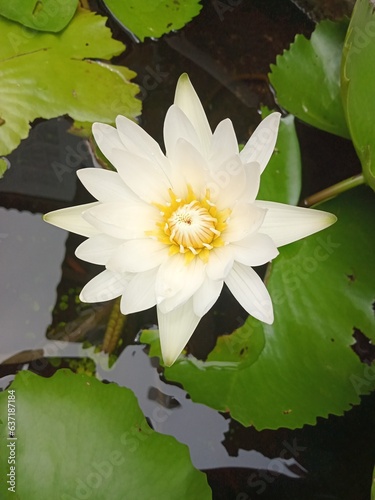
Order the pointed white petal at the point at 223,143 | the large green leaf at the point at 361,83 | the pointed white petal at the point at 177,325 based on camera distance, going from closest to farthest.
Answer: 1. the pointed white petal at the point at 223,143
2. the pointed white petal at the point at 177,325
3. the large green leaf at the point at 361,83

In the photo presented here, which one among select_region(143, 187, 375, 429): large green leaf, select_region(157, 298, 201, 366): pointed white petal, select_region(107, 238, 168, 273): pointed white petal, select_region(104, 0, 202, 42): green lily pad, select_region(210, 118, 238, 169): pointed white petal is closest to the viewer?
select_region(210, 118, 238, 169): pointed white petal

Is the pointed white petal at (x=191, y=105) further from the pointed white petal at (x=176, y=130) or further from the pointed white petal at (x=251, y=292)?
the pointed white petal at (x=251, y=292)

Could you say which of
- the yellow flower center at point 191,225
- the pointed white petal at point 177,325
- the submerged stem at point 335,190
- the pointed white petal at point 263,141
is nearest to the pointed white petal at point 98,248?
the yellow flower center at point 191,225

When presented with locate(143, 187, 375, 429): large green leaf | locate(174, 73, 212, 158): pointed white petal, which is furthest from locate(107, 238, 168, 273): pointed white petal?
locate(143, 187, 375, 429): large green leaf

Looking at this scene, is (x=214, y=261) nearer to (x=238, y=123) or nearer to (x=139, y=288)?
(x=139, y=288)

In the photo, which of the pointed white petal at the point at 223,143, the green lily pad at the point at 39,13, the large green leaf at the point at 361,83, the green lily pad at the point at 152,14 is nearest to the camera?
the pointed white petal at the point at 223,143

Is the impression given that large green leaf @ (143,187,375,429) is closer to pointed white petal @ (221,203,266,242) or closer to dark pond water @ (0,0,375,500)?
dark pond water @ (0,0,375,500)

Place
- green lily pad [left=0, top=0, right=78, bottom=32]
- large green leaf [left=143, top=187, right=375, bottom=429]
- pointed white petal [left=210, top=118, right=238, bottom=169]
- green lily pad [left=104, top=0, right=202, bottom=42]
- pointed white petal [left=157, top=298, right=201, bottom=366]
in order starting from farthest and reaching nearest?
green lily pad [left=104, top=0, right=202, bottom=42]
green lily pad [left=0, top=0, right=78, bottom=32]
large green leaf [left=143, top=187, right=375, bottom=429]
pointed white petal [left=157, top=298, right=201, bottom=366]
pointed white petal [left=210, top=118, right=238, bottom=169]
